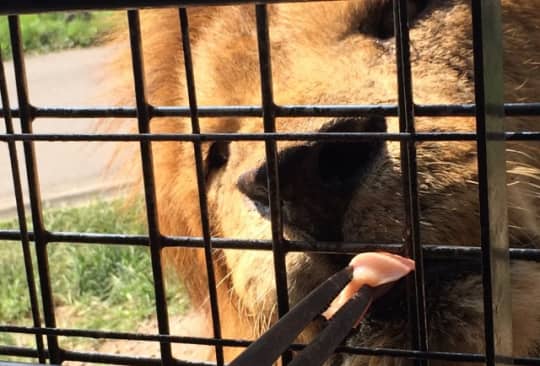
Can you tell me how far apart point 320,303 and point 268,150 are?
0.24 meters

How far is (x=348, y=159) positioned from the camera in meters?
1.58

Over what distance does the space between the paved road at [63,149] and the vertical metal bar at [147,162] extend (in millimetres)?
3106

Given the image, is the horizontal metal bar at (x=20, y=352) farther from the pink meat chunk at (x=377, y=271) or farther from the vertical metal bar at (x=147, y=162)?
the pink meat chunk at (x=377, y=271)

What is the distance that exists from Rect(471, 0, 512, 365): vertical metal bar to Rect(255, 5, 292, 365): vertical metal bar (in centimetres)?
28

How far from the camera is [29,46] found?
1115 centimetres

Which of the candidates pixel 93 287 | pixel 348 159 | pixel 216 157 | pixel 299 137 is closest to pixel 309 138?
pixel 299 137

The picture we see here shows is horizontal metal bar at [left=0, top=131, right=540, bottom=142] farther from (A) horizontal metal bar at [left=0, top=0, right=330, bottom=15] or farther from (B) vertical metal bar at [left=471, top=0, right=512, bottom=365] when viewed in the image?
(A) horizontal metal bar at [left=0, top=0, right=330, bottom=15]

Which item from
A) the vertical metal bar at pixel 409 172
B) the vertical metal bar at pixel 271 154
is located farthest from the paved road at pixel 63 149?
the vertical metal bar at pixel 409 172

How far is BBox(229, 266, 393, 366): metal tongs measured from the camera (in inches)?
35.5

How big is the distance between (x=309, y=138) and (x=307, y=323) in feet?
0.73

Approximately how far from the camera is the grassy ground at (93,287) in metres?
4.54

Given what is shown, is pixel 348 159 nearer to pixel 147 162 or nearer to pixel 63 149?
pixel 147 162

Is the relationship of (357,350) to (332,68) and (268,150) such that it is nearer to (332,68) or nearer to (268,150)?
(268,150)

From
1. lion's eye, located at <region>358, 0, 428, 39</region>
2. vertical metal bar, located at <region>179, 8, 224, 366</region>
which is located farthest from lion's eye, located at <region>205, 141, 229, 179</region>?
vertical metal bar, located at <region>179, 8, 224, 366</region>
